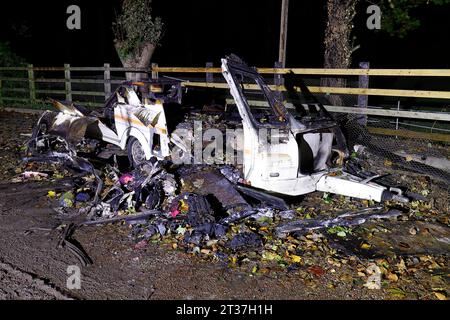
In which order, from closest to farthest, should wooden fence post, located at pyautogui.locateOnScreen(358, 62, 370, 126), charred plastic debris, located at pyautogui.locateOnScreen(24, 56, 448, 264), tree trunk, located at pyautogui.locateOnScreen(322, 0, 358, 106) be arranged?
1. charred plastic debris, located at pyautogui.locateOnScreen(24, 56, 448, 264)
2. wooden fence post, located at pyautogui.locateOnScreen(358, 62, 370, 126)
3. tree trunk, located at pyautogui.locateOnScreen(322, 0, 358, 106)

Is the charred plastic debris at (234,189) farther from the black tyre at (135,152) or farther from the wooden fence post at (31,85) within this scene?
the wooden fence post at (31,85)

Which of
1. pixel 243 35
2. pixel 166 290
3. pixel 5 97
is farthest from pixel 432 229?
pixel 243 35

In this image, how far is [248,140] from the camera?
220 inches

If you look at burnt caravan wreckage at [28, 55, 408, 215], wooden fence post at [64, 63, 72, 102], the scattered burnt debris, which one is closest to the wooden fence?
wooden fence post at [64, 63, 72, 102]

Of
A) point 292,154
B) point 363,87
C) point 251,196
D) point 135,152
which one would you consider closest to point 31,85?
point 135,152

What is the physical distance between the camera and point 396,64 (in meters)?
25.8

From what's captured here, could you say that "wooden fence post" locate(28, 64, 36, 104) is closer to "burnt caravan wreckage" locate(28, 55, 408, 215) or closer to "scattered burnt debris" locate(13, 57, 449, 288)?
"burnt caravan wreckage" locate(28, 55, 408, 215)

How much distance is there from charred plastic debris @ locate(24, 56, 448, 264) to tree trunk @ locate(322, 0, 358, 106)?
3.56m

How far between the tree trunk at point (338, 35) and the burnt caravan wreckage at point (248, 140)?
3.56m

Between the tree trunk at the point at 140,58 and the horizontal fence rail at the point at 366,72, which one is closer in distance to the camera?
the horizontal fence rail at the point at 366,72

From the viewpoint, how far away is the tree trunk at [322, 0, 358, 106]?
9.63 metres

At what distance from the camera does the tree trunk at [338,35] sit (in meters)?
9.63

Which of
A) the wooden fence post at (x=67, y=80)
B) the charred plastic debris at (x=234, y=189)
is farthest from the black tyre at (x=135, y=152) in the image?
the wooden fence post at (x=67, y=80)

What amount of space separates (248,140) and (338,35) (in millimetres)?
5559
